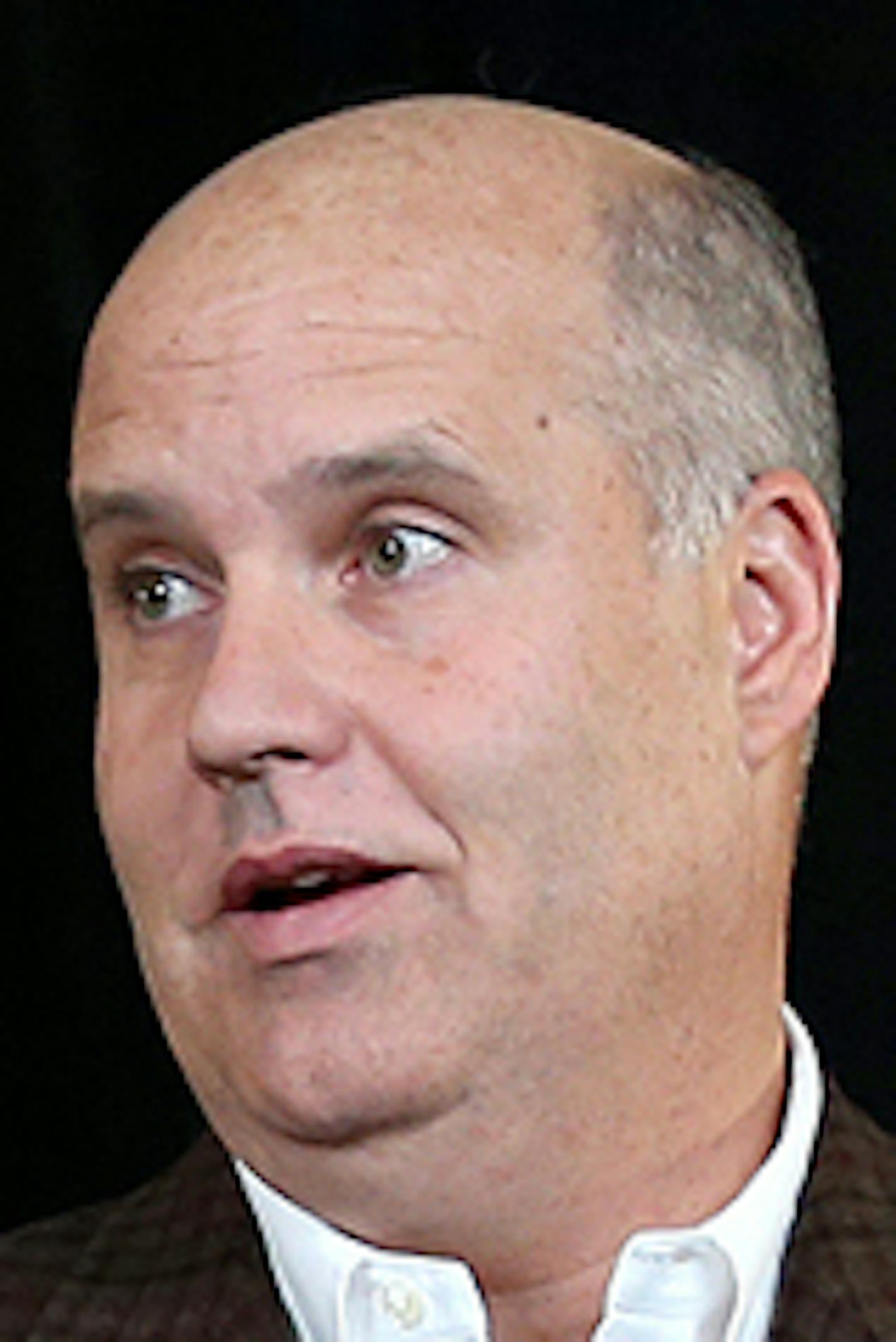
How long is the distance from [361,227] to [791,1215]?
66 centimetres

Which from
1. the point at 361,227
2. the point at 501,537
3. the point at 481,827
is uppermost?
the point at 361,227

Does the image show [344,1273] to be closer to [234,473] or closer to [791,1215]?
[791,1215]

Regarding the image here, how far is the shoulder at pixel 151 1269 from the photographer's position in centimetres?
220

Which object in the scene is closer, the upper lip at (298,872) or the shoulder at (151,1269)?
the upper lip at (298,872)

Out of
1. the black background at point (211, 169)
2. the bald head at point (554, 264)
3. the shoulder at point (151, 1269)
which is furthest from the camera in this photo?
the black background at point (211, 169)

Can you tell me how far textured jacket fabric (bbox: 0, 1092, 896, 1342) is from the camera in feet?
7.04

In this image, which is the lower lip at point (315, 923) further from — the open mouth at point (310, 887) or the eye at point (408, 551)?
the eye at point (408, 551)

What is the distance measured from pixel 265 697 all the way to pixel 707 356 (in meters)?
0.37

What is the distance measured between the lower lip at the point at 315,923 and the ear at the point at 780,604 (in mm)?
276

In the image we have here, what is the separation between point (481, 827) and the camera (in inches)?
77.9

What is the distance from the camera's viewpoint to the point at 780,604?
215cm

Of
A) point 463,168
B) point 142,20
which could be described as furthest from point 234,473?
point 142,20

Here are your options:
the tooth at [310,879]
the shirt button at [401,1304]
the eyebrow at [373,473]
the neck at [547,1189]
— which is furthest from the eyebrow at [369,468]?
the shirt button at [401,1304]

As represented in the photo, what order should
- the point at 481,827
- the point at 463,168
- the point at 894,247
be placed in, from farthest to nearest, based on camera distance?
the point at 894,247 < the point at 463,168 < the point at 481,827
